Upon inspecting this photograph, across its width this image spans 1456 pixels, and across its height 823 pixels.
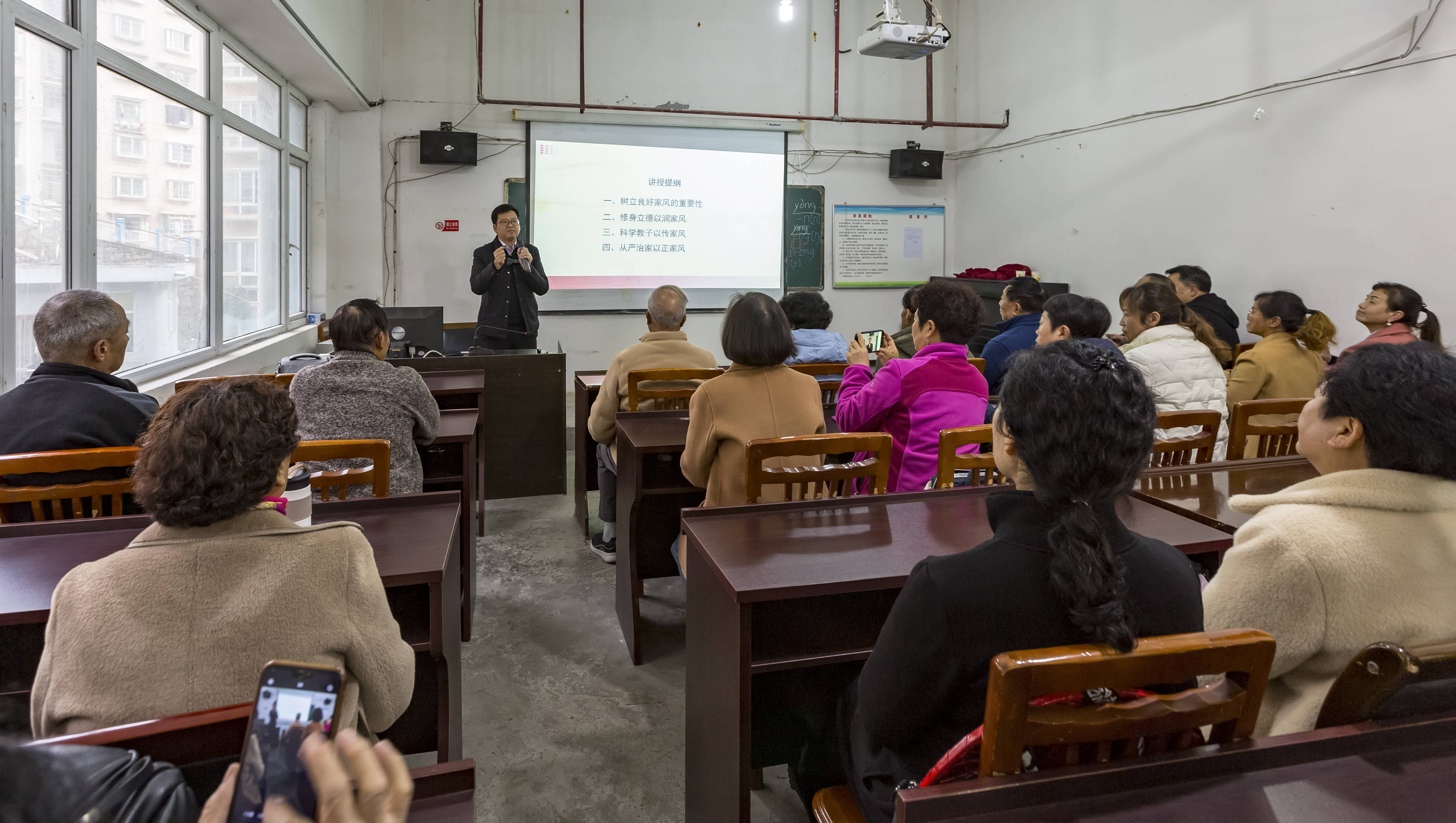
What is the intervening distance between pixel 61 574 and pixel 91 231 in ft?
7.21

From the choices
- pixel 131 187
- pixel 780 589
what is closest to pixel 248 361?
pixel 131 187

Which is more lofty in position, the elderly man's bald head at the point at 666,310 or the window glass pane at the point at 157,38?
the window glass pane at the point at 157,38

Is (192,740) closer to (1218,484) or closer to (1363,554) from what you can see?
(1363,554)

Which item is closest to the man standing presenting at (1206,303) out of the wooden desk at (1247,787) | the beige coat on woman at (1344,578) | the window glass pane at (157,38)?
the beige coat on woman at (1344,578)

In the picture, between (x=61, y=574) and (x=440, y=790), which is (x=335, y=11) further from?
(x=440, y=790)

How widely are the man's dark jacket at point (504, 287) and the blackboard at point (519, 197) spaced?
1313 mm

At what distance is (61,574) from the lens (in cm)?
135

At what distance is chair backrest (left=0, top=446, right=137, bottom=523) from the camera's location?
166 centimetres

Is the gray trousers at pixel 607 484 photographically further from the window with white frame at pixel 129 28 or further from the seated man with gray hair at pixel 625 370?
the window with white frame at pixel 129 28

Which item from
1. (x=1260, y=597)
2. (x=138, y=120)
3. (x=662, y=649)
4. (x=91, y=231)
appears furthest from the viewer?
(x=138, y=120)

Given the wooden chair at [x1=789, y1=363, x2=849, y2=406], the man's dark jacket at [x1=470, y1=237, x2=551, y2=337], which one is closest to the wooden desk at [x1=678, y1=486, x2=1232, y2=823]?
the wooden chair at [x1=789, y1=363, x2=849, y2=406]

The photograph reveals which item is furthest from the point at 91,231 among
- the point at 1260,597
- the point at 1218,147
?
the point at 1218,147

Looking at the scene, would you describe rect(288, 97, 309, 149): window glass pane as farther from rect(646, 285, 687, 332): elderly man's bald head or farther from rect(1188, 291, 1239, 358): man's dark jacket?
rect(1188, 291, 1239, 358): man's dark jacket

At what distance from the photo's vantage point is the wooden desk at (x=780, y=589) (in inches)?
55.4
